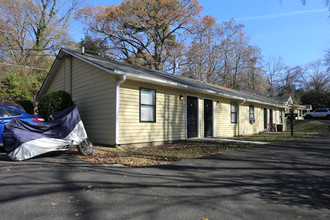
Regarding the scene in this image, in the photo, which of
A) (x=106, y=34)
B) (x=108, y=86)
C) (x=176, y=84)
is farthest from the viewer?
(x=106, y=34)

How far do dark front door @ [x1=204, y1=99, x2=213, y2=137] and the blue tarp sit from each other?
295 inches

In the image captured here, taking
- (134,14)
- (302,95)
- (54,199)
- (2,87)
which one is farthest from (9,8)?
(302,95)

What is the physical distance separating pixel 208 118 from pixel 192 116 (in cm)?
144

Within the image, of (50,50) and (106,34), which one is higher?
→ (106,34)

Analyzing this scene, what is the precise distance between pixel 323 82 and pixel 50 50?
170ft

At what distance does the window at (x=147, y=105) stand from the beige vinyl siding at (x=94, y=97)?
1.29 metres

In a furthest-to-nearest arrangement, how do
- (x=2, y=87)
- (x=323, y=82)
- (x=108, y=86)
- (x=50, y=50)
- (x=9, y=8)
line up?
(x=323, y=82) < (x=50, y=50) < (x=9, y=8) < (x=2, y=87) < (x=108, y=86)

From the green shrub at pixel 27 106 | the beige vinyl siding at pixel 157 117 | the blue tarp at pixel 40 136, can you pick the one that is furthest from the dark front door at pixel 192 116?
the green shrub at pixel 27 106

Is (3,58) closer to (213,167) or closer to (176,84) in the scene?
(176,84)

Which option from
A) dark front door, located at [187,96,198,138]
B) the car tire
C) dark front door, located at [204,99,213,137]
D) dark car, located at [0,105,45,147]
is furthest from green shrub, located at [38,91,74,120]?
dark front door, located at [204,99,213,137]

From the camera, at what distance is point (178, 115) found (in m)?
11.0

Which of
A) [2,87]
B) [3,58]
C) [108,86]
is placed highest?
[3,58]

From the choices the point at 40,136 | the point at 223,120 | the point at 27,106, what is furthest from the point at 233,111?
the point at 27,106

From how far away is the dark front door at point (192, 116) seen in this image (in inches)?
460
